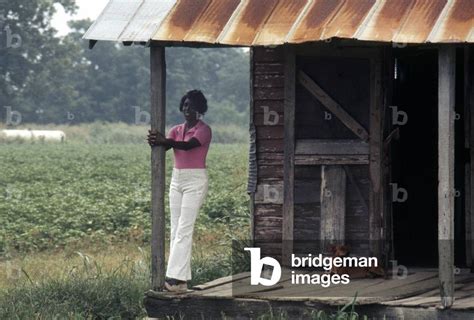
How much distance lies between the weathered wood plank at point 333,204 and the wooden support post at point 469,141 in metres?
1.27

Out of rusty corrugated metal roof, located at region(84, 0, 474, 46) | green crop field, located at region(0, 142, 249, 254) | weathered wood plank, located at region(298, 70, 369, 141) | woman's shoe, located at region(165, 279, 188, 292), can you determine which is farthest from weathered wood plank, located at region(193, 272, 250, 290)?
green crop field, located at region(0, 142, 249, 254)

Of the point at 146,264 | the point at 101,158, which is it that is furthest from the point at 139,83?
the point at 146,264

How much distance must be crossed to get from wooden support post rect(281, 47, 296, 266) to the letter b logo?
166 millimetres

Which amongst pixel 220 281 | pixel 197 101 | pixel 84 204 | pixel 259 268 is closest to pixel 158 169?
pixel 197 101

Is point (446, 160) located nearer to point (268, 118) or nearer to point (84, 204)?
point (268, 118)

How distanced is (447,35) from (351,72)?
9.09ft

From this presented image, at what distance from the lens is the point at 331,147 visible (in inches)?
526

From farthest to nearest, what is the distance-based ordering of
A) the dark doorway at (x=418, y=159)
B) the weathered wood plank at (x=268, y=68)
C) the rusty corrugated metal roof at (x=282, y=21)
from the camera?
A: the dark doorway at (x=418, y=159) < the weathered wood plank at (x=268, y=68) < the rusty corrugated metal roof at (x=282, y=21)

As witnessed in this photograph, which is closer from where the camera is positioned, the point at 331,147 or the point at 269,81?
the point at 331,147

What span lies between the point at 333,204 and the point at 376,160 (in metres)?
0.66

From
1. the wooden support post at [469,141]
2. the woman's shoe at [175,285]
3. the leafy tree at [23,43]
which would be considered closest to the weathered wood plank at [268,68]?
the wooden support post at [469,141]

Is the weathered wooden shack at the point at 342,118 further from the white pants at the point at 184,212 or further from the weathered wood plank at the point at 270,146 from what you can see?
the white pants at the point at 184,212

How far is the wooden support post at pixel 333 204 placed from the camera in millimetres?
13367

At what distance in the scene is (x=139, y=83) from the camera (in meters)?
92.9
